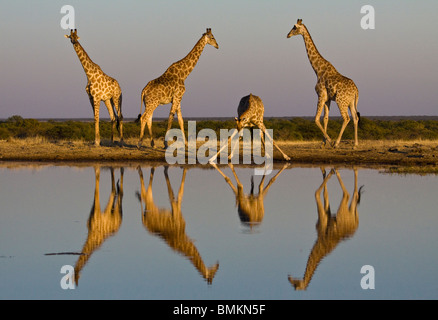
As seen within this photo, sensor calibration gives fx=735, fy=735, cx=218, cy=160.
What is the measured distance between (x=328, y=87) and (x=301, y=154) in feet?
8.86

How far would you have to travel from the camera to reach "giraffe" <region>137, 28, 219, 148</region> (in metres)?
23.2

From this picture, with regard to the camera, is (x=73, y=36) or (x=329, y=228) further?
(x=73, y=36)

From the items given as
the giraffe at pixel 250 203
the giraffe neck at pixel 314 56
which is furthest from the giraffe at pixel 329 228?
the giraffe neck at pixel 314 56

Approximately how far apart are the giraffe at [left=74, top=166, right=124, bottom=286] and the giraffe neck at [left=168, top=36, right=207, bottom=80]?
387 inches

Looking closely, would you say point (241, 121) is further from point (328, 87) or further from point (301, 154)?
point (328, 87)

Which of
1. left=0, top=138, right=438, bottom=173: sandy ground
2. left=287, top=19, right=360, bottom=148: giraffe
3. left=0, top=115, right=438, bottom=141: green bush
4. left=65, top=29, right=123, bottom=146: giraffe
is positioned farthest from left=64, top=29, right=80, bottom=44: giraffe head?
left=0, top=115, right=438, bottom=141: green bush

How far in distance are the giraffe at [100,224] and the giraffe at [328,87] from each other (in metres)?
10.8

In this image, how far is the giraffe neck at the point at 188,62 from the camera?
23922 millimetres

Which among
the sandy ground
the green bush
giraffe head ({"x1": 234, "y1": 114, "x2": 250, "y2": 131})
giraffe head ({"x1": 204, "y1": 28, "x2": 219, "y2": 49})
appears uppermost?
giraffe head ({"x1": 204, "y1": 28, "x2": 219, "y2": 49})

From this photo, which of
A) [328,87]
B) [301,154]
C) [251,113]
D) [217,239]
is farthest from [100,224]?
[328,87]

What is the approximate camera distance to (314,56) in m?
24.4

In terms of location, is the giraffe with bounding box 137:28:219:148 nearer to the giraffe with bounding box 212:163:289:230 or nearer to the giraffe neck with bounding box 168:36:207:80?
the giraffe neck with bounding box 168:36:207:80

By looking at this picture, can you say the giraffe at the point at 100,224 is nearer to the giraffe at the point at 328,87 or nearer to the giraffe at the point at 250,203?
the giraffe at the point at 250,203
